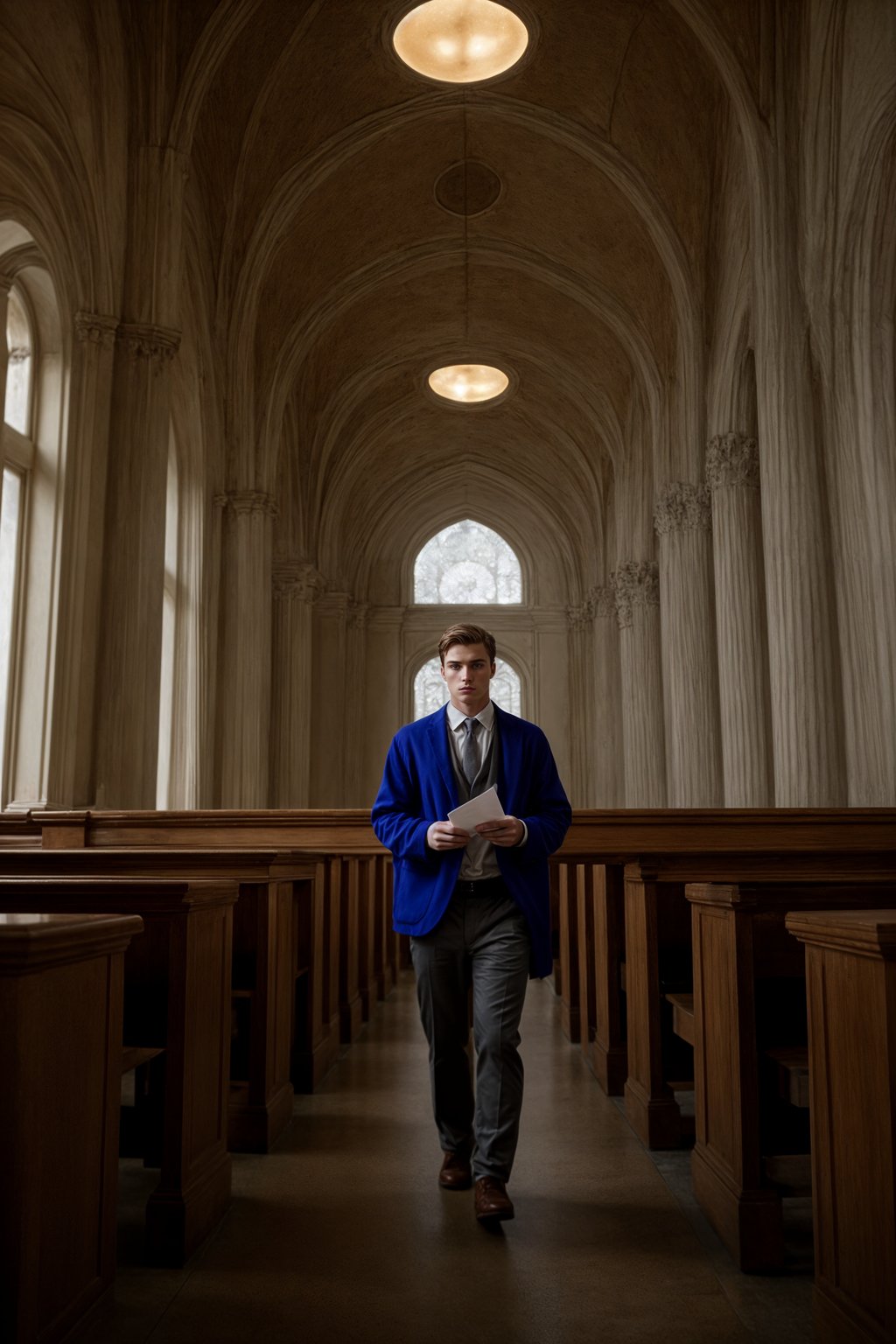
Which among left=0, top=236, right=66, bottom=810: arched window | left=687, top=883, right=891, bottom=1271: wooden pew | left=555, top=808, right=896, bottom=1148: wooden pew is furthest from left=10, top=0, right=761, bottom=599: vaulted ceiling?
left=687, top=883, right=891, bottom=1271: wooden pew

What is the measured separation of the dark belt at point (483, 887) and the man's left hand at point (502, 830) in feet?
0.75

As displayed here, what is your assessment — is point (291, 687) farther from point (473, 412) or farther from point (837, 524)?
point (837, 524)

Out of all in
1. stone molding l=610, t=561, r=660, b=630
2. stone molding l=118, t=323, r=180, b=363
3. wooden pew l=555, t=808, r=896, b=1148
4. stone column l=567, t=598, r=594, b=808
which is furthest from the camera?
stone column l=567, t=598, r=594, b=808

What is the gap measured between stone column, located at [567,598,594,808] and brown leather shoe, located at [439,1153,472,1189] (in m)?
20.5

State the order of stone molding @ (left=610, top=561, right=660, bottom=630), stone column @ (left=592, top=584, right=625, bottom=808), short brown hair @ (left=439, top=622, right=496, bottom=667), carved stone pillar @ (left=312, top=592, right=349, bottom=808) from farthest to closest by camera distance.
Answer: carved stone pillar @ (left=312, top=592, right=349, bottom=808) < stone column @ (left=592, top=584, right=625, bottom=808) < stone molding @ (left=610, top=561, right=660, bottom=630) < short brown hair @ (left=439, top=622, right=496, bottom=667)

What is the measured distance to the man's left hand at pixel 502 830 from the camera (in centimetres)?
345

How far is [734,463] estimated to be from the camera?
44.9ft

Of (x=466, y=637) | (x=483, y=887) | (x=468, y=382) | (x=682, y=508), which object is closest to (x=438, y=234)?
(x=468, y=382)

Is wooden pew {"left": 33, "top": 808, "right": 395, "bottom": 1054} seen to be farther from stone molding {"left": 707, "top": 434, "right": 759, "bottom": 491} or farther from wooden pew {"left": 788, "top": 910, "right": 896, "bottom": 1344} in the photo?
stone molding {"left": 707, "top": 434, "right": 759, "bottom": 491}

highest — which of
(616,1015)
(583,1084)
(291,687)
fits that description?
(291,687)

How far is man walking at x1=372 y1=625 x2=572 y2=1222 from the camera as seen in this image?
356cm

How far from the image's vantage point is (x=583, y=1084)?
5.57 meters

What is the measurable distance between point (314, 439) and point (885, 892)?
1977 centimetres

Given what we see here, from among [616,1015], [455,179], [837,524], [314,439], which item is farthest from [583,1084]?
[314,439]
